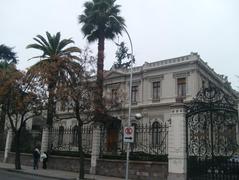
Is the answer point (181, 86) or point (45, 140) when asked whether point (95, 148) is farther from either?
point (181, 86)

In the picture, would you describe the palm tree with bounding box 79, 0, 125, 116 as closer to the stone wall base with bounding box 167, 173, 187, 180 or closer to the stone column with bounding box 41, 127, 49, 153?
the stone column with bounding box 41, 127, 49, 153

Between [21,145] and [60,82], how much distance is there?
12799 mm

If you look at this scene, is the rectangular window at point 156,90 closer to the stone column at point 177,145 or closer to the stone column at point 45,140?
the stone column at point 45,140

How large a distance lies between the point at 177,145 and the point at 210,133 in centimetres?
213

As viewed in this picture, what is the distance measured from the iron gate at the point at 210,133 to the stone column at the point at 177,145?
1.16 feet

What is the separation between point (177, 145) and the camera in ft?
60.6

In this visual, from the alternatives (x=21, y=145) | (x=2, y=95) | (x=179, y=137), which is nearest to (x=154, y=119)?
(x=21, y=145)

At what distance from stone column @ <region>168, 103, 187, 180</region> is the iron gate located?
0.35m

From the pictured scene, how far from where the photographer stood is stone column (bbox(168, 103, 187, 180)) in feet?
59.5

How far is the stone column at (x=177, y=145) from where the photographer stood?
18.1 metres

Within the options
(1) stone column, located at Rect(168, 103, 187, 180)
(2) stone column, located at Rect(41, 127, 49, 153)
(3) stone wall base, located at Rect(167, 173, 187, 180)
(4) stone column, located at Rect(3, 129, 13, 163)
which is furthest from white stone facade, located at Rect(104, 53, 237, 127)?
(3) stone wall base, located at Rect(167, 173, 187, 180)

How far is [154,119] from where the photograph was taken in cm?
3809

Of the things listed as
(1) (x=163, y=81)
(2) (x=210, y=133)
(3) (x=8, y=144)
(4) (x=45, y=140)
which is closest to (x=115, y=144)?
(4) (x=45, y=140)

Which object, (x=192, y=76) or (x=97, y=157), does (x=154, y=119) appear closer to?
(x=192, y=76)
